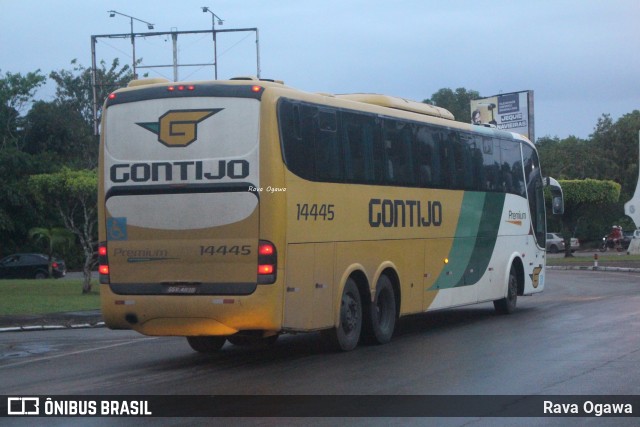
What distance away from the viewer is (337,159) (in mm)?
14570

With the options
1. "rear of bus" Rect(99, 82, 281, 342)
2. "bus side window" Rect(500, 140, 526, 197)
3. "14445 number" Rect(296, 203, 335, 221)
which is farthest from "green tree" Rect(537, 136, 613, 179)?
"rear of bus" Rect(99, 82, 281, 342)

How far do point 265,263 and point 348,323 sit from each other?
271 centimetres

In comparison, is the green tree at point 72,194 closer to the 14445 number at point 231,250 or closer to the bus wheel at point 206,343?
the bus wheel at point 206,343

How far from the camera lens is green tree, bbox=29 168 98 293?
29312 millimetres

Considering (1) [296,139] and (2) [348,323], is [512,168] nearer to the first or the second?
(2) [348,323]

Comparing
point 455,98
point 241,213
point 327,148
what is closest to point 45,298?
point 327,148

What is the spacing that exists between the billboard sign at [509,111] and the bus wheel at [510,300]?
143 ft

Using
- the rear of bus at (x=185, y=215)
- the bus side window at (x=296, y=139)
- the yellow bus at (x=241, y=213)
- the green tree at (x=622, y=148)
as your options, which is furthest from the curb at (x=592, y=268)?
the green tree at (x=622, y=148)

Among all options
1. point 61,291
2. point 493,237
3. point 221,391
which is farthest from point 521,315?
point 61,291

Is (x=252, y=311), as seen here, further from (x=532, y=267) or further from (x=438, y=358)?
(x=532, y=267)

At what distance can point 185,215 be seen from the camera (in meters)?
13.0

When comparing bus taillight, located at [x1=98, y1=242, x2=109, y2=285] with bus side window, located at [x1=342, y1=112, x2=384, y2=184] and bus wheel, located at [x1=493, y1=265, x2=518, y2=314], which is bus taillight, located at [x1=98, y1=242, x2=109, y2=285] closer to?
bus side window, located at [x1=342, y1=112, x2=384, y2=184]

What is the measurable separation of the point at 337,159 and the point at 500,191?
7037mm

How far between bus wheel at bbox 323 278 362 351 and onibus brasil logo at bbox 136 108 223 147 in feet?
11.2
